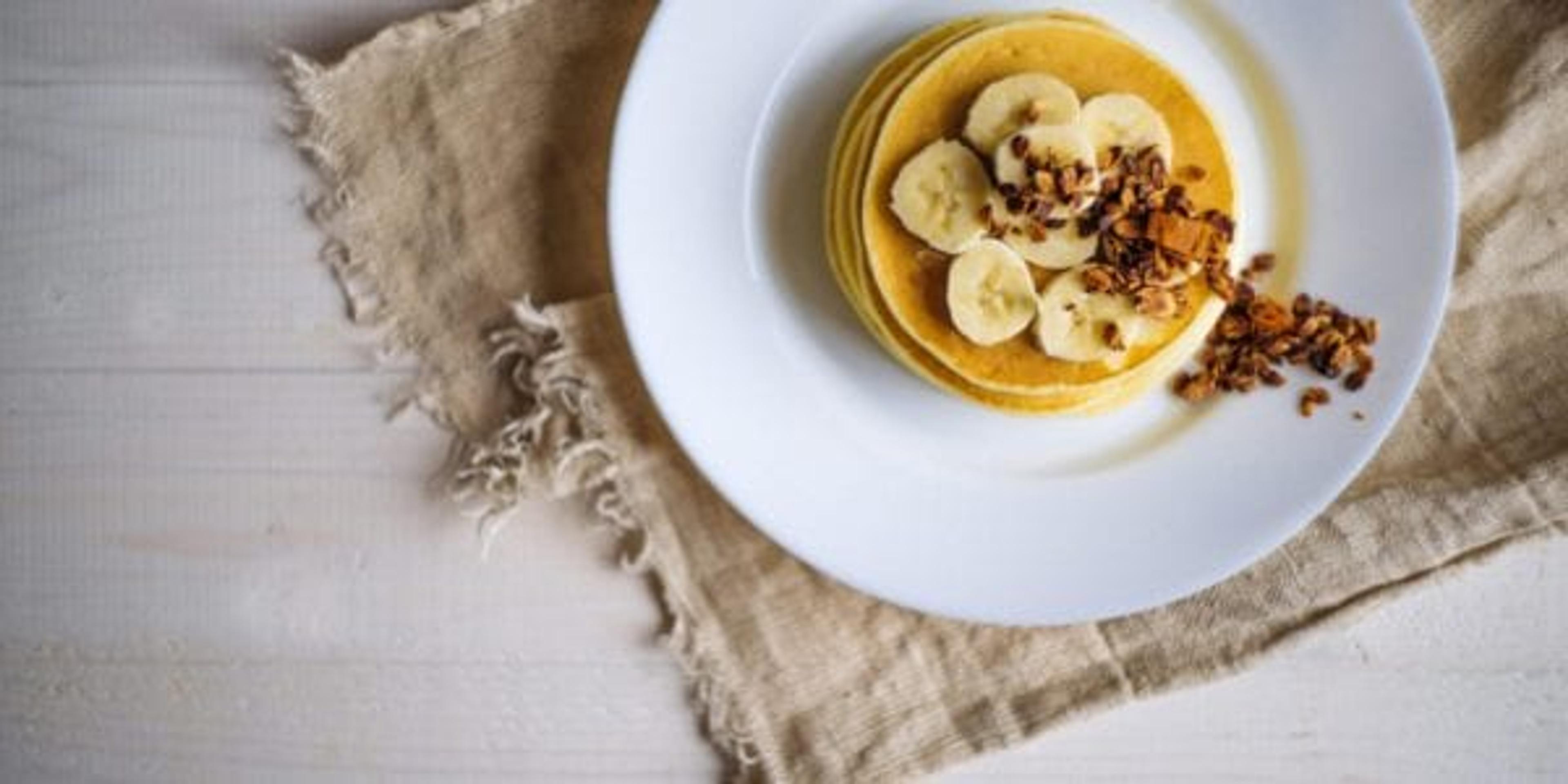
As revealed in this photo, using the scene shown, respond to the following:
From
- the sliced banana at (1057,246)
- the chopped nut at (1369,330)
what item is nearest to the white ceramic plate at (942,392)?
the chopped nut at (1369,330)

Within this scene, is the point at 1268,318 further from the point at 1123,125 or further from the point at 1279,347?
the point at 1123,125

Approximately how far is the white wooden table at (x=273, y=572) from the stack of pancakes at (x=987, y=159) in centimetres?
55

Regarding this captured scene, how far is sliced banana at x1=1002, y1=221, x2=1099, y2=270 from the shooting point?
5.43 ft

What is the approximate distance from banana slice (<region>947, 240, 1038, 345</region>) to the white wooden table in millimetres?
642

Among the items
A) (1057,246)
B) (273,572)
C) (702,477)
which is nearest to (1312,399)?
(1057,246)

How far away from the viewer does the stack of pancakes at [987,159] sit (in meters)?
1.68

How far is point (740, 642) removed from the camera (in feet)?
6.10

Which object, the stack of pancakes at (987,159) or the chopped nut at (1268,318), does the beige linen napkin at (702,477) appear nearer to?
the stack of pancakes at (987,159)

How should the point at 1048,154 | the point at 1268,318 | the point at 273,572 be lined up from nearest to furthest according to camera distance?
the point at 1048,154 < the point at 1268,318 < the point at 273,572

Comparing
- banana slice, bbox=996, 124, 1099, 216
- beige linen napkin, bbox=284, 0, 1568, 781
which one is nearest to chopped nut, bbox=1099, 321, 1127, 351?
banana slice, bbox=996, 124, 1099, 216

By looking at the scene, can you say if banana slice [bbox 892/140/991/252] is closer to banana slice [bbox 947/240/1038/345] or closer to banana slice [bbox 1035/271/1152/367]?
banana slice [bbox 947/240/1038/345]

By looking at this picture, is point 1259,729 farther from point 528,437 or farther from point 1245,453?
point 528,437

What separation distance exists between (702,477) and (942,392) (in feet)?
1.22

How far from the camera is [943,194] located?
166cm
